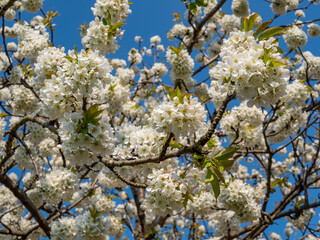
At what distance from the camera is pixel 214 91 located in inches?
211

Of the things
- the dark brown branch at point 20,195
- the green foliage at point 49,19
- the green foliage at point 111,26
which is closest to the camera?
the green foliage at point 111,26

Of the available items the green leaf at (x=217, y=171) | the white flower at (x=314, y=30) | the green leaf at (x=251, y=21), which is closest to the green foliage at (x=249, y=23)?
the green leaf at (x=251, y=21)

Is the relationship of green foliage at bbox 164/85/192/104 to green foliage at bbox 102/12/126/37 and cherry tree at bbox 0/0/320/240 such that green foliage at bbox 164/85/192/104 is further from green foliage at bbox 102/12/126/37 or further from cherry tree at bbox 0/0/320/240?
green foliage at bbox 102/12/126/37

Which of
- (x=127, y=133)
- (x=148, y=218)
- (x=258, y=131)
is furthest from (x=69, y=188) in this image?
(x=148, y=218)

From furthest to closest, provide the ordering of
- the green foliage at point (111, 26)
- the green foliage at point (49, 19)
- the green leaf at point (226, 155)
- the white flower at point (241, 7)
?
the white flower at point (241, 7) → the green foliage at point (49, 19) → the green foliage at point (111, 26) → the green leaf at point (226, 155)

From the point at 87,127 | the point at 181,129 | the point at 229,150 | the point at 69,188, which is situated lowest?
the point at 229,150

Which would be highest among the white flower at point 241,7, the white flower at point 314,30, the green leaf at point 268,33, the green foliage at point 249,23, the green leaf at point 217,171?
the white flower at point 241,7

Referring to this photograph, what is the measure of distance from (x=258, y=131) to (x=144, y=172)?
3120mm

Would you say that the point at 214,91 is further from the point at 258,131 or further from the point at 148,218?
the point at 148,218

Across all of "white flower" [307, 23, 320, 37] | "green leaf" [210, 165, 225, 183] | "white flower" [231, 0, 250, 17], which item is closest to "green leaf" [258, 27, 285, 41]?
"green leaf" [210, 165, 225, 183]

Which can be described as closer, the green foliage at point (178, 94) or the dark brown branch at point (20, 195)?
the green foliage at point (178, 94)

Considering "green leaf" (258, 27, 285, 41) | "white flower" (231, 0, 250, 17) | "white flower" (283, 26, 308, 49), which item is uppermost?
"white flower" (231, 0, 250, 17)

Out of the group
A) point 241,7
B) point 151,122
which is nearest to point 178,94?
point 151,122

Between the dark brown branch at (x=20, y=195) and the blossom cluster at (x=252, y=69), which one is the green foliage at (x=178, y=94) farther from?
the dark brown branch at (x=20, y=195)
